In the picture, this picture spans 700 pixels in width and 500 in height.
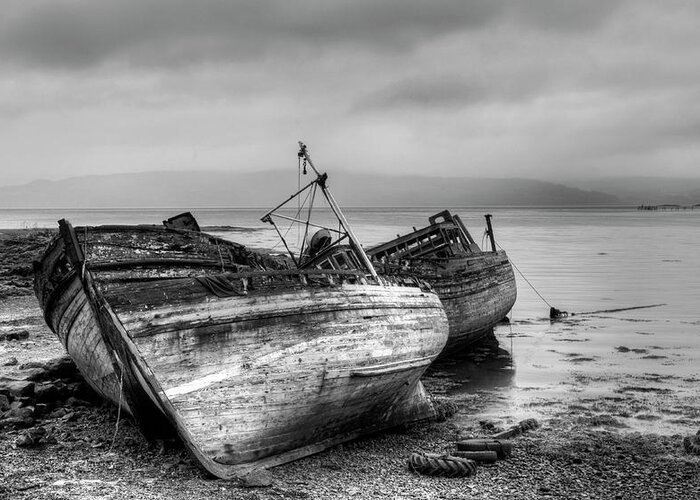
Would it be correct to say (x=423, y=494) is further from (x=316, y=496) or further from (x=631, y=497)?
(x=631, y=497)

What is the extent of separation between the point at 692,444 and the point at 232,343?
619cm

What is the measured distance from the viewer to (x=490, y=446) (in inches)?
359

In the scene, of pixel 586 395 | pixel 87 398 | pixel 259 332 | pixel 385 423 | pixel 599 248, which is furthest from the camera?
pixel 599 248

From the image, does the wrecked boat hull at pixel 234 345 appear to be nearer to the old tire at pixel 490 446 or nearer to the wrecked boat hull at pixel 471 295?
the old tire at pixel 490 446

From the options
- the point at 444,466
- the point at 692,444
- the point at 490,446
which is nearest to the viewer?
the point at 444,466

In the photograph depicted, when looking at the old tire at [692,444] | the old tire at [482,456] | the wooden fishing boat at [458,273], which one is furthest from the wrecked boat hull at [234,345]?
the wooden fishing boat at [458,273]

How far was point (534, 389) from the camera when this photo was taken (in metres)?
13.4

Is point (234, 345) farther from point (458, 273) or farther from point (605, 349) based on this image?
point (605, 349)

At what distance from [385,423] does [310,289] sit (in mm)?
2765

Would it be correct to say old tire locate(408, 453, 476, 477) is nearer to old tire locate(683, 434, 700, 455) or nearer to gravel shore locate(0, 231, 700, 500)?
gravel shore locate(0, 231, 700, 500)

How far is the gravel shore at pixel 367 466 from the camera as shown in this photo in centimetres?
794

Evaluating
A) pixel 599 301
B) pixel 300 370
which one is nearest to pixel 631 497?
pixel 300 370

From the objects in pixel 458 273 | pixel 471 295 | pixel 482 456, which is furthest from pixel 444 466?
pixel 471 295

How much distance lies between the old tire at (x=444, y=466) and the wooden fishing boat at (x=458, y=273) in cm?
576
